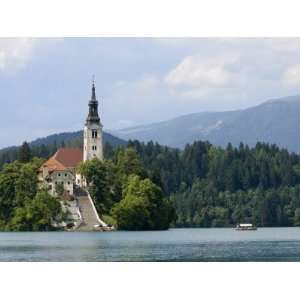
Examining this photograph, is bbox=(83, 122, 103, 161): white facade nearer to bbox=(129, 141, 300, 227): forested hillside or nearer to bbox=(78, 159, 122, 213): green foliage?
bbox=(78, 159, 122, 213): green foliage

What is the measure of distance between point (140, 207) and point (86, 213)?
26.9 ft

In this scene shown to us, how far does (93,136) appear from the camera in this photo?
12050cm

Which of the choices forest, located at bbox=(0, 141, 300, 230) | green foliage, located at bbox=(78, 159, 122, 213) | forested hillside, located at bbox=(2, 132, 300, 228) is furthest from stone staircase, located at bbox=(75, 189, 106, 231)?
forested hillside, located at bbox=(2, 132, 300, 228)

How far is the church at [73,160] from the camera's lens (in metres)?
112

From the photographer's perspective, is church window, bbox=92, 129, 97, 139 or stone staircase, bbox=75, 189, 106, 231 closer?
stone staircase, bbox=75, 189, 106, 231

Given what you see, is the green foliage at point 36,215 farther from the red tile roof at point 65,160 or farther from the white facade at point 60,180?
the red tile roof at point 65,160

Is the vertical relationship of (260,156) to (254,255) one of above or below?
above

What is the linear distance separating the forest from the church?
2.53 meters

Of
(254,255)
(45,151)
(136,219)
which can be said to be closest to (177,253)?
(254,255)

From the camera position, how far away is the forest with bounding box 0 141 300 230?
109 m

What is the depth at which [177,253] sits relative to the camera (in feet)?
178

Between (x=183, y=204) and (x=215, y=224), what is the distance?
4702mm
